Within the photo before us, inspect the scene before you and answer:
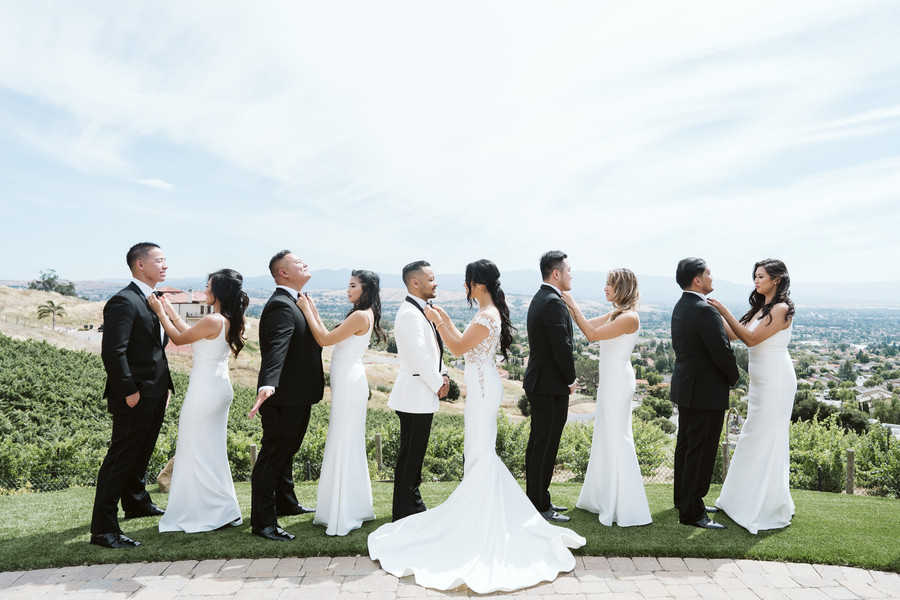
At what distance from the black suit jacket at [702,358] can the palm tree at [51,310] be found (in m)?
72.4

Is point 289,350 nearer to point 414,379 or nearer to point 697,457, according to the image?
point 414,379

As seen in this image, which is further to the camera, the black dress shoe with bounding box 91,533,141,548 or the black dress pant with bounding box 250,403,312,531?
the black dress pant with bounding box 250,403,312,531

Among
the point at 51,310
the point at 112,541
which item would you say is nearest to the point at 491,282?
the point at 112,541

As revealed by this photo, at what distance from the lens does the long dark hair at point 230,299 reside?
5.21 meters

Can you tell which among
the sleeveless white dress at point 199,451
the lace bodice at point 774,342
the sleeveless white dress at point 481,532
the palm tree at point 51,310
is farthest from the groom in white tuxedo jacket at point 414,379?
the palm tree at point 51,310

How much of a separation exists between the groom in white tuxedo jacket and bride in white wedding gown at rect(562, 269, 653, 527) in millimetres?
1376

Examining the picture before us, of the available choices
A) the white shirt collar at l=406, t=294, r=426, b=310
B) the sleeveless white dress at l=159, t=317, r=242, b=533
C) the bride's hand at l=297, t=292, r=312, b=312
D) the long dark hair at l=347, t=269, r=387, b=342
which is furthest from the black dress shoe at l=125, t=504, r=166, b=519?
the white shirt collar at l=406, t=294, r=426, b=310

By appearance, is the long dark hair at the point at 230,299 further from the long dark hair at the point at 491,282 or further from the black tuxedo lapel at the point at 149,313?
the long dark hair at the point at 491,282

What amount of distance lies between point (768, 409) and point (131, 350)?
592cm

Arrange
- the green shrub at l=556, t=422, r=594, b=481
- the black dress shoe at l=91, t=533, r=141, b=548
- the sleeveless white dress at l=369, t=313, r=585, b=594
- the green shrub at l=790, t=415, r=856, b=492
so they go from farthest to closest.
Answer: the green shrub at l=556, t=422, r=594, b=481
the green shrub at l=790, t=415, r=856, b=492
the black dress shoe at l=91, t=533, r=141, b=548
the sleeveless white dress at l=369, t=313, r=585, b=594

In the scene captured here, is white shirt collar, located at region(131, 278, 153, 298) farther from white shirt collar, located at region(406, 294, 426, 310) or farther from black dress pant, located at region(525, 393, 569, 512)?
black dress pant, located at region(525, 393, 569, 512)

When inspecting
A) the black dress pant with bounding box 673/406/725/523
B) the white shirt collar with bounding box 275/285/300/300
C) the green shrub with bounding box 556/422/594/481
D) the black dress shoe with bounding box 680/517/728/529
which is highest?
the white shirt collar with bounding box 275/285/300/300

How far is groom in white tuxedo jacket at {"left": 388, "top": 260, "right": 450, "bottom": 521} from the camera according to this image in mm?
5004

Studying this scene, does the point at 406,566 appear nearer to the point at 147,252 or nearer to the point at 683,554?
the point at 683,554
